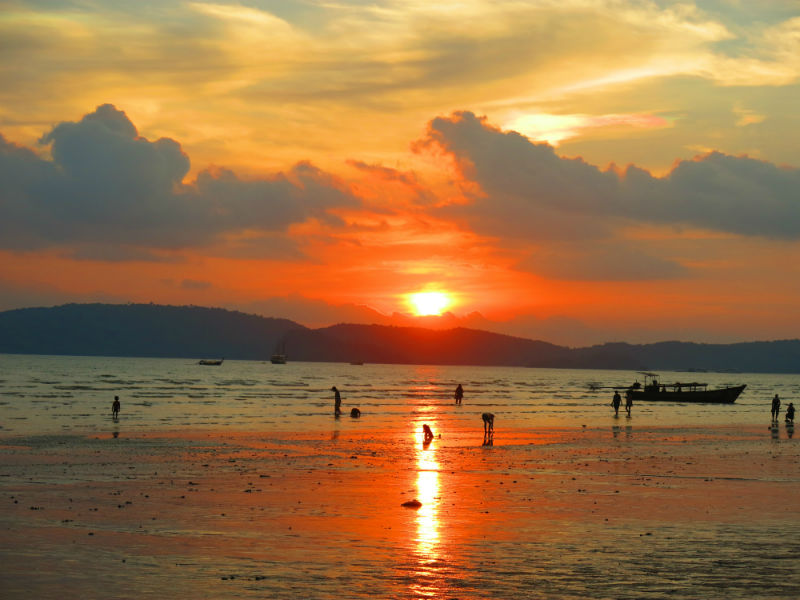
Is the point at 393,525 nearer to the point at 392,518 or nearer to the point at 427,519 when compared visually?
the point at 392,518

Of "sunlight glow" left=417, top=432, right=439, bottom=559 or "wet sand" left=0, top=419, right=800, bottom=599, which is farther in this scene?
"sunlight glow" left=417, top=432, right=439, bottom=559

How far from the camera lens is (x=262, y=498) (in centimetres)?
2542

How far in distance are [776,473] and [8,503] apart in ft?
84.1

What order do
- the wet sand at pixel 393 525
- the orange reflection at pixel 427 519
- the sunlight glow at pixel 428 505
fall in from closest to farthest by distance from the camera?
1. the wet sand at pixel 393 525
2. the orange reflection at pixel 427 519
3. the sunlight glow at pixel 428 505

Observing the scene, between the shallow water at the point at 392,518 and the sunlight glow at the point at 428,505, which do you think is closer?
the shallow water at the point at 392,518

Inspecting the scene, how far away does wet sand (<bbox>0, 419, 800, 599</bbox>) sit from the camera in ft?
52.9

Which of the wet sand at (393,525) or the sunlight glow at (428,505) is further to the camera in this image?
the sunlight glow at (428,505)

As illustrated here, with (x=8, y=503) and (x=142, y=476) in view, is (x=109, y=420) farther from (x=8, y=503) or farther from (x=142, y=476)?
(x=8, y=503)

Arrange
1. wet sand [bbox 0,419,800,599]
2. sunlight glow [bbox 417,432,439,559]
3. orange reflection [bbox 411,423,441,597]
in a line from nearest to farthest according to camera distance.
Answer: wet sand [bbox 0,419,800,599] → orange reflection [bbox 411,423,441,597] → sunlight glow [bbox 417,432,439,559]

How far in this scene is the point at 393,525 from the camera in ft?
70.3

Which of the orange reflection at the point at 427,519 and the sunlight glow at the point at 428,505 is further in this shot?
the sunlight glow at the point at 428,505

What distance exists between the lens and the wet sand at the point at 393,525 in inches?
634

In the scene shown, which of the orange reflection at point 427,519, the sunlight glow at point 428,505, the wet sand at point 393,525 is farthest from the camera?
the sunlight glow at point 428,505

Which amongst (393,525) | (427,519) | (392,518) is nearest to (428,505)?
(427,519)
